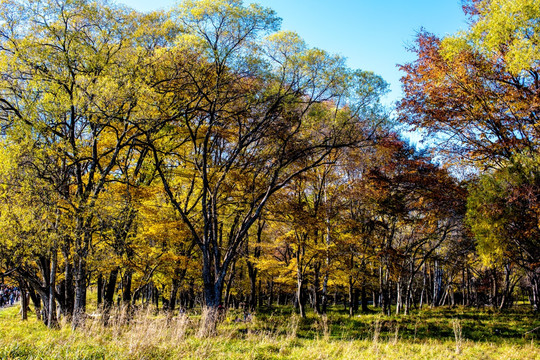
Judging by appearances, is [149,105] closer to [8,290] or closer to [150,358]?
[150,358]

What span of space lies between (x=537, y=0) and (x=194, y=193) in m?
14.1

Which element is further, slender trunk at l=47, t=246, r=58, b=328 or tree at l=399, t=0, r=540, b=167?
slender trunk at l=47, t=246, r=58, b=328

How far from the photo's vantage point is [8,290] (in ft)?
84.9

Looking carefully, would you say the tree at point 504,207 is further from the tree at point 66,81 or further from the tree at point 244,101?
the tree at point 66,81

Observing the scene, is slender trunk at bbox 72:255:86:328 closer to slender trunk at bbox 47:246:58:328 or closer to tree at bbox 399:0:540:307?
slender trunk at bbox 47:246:58:328

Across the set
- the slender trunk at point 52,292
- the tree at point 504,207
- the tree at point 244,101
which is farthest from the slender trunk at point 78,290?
the tree at point 504,207

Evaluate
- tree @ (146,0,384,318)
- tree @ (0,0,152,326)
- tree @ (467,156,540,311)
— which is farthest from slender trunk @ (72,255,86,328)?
tree @ (467,156,540,311)

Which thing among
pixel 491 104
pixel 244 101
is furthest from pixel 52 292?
pixel 491 104

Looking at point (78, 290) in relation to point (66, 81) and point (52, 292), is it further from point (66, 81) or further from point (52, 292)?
point (66, 81)

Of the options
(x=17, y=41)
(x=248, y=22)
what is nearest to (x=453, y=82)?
(x=248, y=22)

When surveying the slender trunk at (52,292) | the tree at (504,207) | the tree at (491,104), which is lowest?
the slender trunk at (52,292)

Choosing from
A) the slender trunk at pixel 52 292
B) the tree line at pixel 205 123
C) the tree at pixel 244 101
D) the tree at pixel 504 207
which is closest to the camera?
the tree at pixel 504 207

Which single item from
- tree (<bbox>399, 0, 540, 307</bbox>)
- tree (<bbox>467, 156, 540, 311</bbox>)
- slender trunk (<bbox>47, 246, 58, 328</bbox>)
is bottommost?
slender trunk (<bbox>47, 246, 58, 328</bbox>)

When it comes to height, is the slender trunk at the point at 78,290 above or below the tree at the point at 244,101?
below
